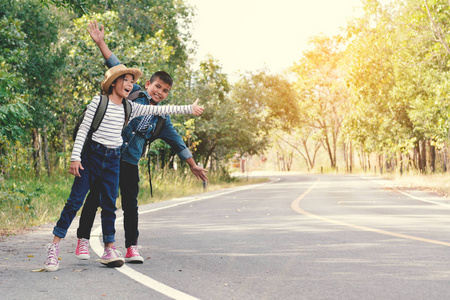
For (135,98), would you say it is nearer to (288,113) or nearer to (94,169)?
(94,169)

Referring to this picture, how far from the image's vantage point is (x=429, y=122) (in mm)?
24547

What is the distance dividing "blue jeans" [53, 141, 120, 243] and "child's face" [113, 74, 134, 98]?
0.56 m

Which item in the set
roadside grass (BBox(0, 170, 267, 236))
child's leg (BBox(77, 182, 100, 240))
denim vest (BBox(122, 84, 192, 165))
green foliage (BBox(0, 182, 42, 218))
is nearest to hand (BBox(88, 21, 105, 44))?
denim vest (BBox(122, 84, 192, 165))

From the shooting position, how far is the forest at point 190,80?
1641 cm

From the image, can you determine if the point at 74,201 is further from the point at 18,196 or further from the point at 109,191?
the point at 18,196

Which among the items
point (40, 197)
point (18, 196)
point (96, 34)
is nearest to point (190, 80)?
point (40, 197)

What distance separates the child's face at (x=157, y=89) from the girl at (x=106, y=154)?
0.31 meters

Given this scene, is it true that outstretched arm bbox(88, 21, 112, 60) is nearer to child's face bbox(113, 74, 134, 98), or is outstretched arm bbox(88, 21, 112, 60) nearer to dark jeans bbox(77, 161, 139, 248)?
child's face bbox(113, 74, 134, 98)

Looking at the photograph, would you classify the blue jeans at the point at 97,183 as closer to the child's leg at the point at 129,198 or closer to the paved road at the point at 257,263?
the child's leg at the point at 129,198

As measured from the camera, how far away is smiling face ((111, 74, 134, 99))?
5.88 metres

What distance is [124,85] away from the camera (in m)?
5.91

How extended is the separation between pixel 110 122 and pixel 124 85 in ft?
1.35

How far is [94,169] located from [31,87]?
60.9 ft

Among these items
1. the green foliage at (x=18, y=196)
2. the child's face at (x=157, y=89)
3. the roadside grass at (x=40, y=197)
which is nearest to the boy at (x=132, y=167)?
the child's face at (x=157, y=89)
